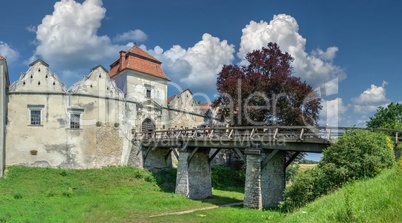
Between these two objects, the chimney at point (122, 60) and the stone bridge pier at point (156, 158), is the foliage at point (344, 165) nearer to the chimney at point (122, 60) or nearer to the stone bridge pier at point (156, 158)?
the stone bridge pier at point (156, 158)

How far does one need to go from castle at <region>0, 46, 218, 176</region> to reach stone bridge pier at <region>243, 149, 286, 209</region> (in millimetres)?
13002

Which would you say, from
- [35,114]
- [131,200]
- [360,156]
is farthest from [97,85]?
[360,156]

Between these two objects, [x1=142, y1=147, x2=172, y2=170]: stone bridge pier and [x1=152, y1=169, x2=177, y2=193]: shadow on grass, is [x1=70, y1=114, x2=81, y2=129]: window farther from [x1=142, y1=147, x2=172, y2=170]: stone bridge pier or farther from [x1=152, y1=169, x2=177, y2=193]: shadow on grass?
[x1=152, y1=169, x2=177, y2=193]: shadow on grass

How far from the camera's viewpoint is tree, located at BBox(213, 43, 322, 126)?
24688 millimetres

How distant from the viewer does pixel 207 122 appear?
38344mm

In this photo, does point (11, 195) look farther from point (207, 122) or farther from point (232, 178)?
point (207, 122)

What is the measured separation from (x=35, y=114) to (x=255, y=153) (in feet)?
58.7

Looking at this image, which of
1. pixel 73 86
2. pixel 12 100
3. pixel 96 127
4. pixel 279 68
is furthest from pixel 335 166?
pixel 12 100

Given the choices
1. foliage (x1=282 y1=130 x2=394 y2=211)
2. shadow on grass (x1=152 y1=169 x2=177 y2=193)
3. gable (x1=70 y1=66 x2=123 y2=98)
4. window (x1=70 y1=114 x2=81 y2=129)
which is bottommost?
shadow on grass (x1=152 y1=169 x2=177 y2=193)

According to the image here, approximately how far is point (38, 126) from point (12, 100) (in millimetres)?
2752

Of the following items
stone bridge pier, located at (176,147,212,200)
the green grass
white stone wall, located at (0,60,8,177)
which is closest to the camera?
the green grass

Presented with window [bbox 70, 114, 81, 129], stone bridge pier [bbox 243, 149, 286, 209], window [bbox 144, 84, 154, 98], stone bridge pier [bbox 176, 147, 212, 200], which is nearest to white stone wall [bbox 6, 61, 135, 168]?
window [bbox 70, 114, 81, 129]

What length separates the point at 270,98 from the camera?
25.2 metres

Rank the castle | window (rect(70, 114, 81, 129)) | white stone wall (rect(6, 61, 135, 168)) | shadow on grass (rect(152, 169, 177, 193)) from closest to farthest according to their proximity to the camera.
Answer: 1. the castle
2. white stone wall (rect(6, 61, 135, 168))
3. shadow on grass (rect(152, 169, 177, 193))
4. window (rect(70, 114, 81, 129))
